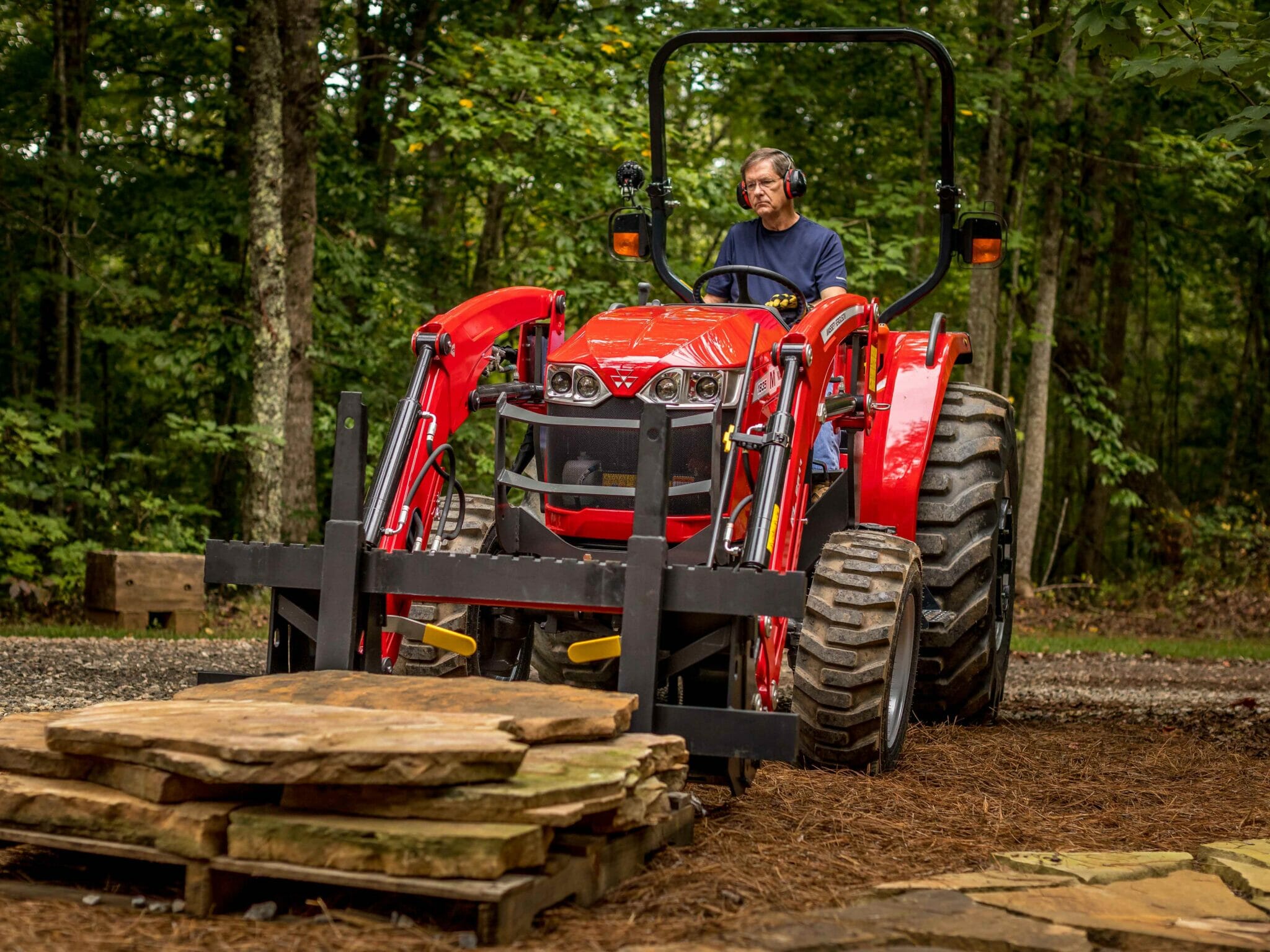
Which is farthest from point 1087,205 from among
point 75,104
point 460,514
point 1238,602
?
point 460,514

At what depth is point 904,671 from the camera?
5.38m

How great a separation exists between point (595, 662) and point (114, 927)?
120 inches

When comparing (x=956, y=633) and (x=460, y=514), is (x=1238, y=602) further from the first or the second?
(x=460, y=514)

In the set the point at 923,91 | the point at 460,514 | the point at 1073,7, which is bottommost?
the point at 460,514

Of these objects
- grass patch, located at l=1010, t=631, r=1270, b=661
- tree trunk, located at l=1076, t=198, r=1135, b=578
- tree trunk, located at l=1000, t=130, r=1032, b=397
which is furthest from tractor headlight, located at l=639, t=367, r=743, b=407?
tree trunk, located at l=1076, t=198, r=1135, b=578

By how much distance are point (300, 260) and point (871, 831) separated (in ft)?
33.5

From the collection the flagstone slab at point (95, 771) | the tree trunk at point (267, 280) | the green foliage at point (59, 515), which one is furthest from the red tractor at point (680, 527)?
the green foliage at point (59, 515)

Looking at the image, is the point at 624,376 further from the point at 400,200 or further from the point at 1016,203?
the point at 400,200

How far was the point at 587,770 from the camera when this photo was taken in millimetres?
3352

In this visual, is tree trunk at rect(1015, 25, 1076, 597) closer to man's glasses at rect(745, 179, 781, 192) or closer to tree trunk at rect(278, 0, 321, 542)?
tree trunk at rect(278, 0, 321, 542)

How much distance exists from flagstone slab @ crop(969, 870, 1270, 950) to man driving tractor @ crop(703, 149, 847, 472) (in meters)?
2.44

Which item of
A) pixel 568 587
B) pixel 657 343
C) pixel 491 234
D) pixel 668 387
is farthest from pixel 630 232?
pixel 491 234

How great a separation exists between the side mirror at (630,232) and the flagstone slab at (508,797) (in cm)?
316

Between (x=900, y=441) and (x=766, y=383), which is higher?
(x=766, y=383)
